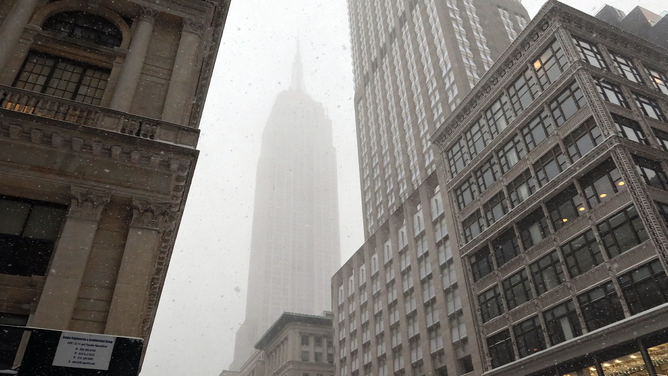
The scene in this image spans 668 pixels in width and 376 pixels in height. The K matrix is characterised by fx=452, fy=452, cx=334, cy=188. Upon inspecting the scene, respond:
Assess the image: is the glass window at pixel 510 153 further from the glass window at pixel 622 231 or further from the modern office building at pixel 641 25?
the modern office building at pixel 641 25

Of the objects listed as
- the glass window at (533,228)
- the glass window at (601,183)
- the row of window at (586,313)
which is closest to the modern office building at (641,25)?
the glass window at (601,183)

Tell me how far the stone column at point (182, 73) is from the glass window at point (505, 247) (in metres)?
28.1

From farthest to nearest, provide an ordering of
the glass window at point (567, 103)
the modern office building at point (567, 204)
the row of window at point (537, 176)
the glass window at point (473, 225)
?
the glass window at point (473, 225) → the glass window at point (567, 103) → the row of window at point (537, 176) → the modern office building at point (567, 204)

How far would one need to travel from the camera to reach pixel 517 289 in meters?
34.8

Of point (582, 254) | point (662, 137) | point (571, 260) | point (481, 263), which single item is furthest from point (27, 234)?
point (662, 137)

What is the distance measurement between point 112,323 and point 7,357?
2.46 m

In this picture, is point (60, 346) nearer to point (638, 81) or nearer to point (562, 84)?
point (562, 84)

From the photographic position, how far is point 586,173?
30688 mm

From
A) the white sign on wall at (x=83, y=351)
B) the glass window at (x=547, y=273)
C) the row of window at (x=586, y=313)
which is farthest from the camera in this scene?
the glass window at (x=547, y=273)

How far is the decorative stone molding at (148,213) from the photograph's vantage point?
47.3ft

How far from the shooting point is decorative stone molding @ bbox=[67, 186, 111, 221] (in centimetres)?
1386

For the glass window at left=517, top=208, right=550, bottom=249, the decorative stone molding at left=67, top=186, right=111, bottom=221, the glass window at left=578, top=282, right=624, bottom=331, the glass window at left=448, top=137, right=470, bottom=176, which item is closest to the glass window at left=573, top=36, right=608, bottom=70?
the glass window at left=517, top=208, right=550, bottom=249

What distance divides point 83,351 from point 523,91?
37407mm

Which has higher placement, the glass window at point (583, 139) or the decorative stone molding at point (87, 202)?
the glass window at point (583, 139)
